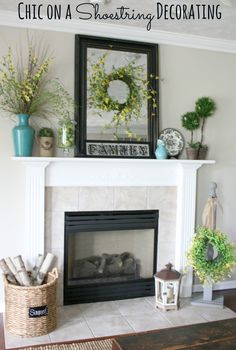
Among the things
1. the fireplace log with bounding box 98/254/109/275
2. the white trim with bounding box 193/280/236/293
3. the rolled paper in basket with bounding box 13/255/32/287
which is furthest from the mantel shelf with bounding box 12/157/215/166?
the white trim with bounding box 193/280/236/293

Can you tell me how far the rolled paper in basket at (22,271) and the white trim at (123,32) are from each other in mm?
1894

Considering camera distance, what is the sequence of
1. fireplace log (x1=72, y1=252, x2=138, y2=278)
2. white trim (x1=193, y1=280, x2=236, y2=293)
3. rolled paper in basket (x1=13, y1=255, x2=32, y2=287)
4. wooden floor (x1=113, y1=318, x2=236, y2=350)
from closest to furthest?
1. wooden floor (x1=113, y1=318, x2=236, y2=350)
2. rolled paper in basket (x1=13, y1=255, x2=32, y2=287)
3. fireplace log (x1=72, y1=252, x2=138, y2=278)
4. white trim (x1=193, y1=280, x2=236, y2=293)

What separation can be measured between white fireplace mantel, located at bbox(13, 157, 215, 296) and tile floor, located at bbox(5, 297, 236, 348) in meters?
0.42

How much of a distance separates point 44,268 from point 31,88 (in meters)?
1.44

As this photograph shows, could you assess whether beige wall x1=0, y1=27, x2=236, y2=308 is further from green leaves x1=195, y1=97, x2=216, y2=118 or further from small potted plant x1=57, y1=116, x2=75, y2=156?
small potted plant x1=57, y1=116, x2=75, y2=156

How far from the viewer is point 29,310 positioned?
2.87 meters

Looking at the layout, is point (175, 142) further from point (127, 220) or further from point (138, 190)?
point (127, 220)

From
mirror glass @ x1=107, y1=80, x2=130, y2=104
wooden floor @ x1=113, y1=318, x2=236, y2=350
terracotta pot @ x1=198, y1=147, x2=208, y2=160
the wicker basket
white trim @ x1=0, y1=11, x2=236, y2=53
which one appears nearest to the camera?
wooden floor @ x1=113, y1=318, x2=236, y2=350

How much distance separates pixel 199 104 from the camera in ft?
12.3

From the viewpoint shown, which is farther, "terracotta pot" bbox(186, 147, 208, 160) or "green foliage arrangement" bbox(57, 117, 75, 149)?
"terracotta pot" bbox(186, 147, 208, 160)

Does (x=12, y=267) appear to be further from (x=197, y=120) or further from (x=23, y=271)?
(x=197, y=120)

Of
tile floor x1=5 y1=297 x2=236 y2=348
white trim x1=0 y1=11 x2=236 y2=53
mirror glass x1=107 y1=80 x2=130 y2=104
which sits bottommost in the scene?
tile floor x1=5 y1=297 x2=236 y2=348

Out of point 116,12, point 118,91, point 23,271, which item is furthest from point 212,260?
point 116,12

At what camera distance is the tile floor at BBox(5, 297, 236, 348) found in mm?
2910
